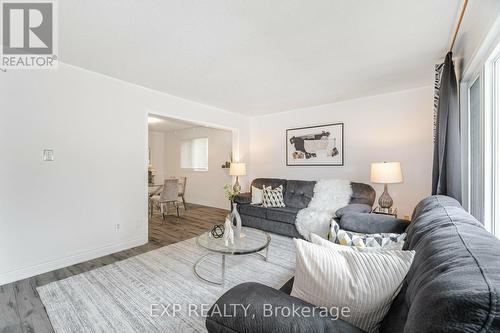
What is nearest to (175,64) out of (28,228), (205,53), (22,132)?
(205,53)

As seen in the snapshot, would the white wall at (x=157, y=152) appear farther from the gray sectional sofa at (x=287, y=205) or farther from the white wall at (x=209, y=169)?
the gray sectional sofa at (x=287, y=205)

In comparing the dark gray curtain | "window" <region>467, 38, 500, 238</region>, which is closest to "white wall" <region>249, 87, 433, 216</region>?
the dark gray curtain

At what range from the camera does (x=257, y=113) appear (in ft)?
16.5

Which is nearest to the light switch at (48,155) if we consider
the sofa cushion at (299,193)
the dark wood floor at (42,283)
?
the dark wood floor at (42,283)

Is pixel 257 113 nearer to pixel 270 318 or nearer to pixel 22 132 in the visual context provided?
pixel 22 132

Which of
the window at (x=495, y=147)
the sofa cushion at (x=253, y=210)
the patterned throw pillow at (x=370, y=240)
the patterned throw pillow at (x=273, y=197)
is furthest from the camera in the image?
the patterned throw pillow at (x=273, y=197)

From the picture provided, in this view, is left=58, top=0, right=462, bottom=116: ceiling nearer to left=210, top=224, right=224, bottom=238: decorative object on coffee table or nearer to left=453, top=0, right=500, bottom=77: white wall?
left=453, top=0, right=500, bottom=77: white wall

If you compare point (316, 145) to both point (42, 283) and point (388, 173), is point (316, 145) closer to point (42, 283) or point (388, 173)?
point (388, 173)

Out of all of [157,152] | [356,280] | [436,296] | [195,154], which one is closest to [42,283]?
[356,280]

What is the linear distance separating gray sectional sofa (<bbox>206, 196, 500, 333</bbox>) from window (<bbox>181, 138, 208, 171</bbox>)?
568cm

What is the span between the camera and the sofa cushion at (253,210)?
3.86m

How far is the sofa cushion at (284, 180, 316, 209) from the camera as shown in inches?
155

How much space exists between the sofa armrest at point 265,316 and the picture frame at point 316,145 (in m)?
3.61

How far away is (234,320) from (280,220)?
2891mm
